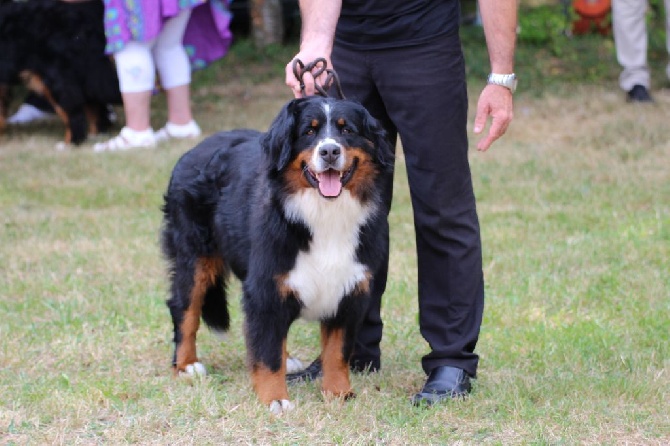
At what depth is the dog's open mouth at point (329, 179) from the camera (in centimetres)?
380

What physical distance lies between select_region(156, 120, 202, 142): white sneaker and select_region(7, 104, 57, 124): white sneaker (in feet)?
5.71

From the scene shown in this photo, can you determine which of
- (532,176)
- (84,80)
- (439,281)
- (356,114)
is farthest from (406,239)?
Answer: (84,80)

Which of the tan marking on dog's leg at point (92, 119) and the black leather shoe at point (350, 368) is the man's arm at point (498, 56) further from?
the tan marking on dog's leg at point (92, 119)

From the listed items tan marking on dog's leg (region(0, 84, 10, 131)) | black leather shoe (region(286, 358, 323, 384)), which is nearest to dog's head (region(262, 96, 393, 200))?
black leather shoe (region(286, 358, 323, 384))

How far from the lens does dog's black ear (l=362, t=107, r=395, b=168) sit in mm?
3895

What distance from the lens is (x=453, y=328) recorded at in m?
4.23

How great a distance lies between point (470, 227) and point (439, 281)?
0.24 m

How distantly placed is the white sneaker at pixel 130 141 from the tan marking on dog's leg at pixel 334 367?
217 inches

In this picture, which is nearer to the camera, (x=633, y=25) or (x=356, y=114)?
(x=356, y=114)

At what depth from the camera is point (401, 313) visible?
550 centimetres

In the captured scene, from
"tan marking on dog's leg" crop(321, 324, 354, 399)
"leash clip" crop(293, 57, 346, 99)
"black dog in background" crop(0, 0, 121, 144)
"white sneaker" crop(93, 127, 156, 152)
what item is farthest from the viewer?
"black dog in background" crop(0, 0, 121, 144)

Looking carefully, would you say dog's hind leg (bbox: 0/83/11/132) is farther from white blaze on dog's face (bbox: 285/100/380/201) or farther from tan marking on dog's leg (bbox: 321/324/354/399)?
white blaze on dog's face (bbox: 285/100/380/201)

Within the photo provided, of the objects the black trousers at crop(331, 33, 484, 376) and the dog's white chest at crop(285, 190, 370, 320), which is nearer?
the dog's white chest at crop(285, 190, 370, 320)

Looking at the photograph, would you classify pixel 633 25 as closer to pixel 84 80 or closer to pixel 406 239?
pixel 406 239
